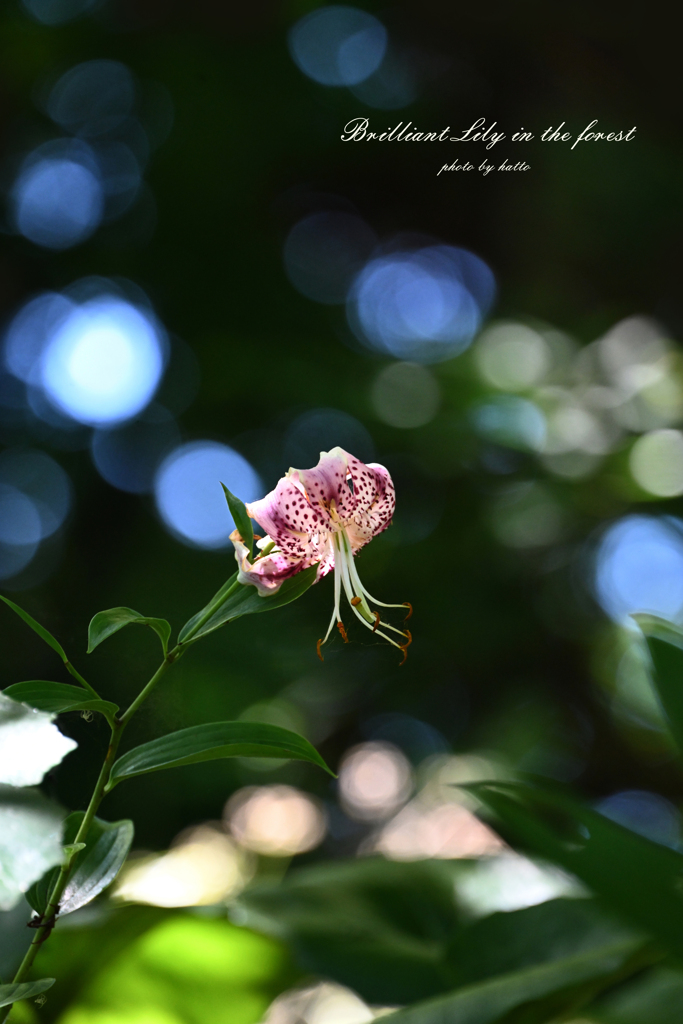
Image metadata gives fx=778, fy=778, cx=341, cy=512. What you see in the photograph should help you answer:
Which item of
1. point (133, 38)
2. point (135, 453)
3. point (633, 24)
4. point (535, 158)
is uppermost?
point (133, 38)

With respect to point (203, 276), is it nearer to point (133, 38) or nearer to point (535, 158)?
point (133, 38)

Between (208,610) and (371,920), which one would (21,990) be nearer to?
(208,610)

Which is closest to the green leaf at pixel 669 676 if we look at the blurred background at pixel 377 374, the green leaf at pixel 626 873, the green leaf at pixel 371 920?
the green leaf at pixel 626 873

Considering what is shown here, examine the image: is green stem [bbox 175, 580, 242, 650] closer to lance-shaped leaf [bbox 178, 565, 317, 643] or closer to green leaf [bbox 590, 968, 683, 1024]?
lance-shaped leaf [bbox 178, 565, 317, 643]

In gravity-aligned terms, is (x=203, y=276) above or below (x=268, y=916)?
above

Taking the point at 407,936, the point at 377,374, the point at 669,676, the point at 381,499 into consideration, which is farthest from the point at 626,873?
the point at 377,374

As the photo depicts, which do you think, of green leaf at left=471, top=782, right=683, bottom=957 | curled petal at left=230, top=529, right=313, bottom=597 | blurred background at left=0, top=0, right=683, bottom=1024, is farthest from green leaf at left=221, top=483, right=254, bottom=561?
blurred background at left=0, top=0, right=683, bottom=1024

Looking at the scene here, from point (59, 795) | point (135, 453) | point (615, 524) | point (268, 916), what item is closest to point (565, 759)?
point (615, 524)
